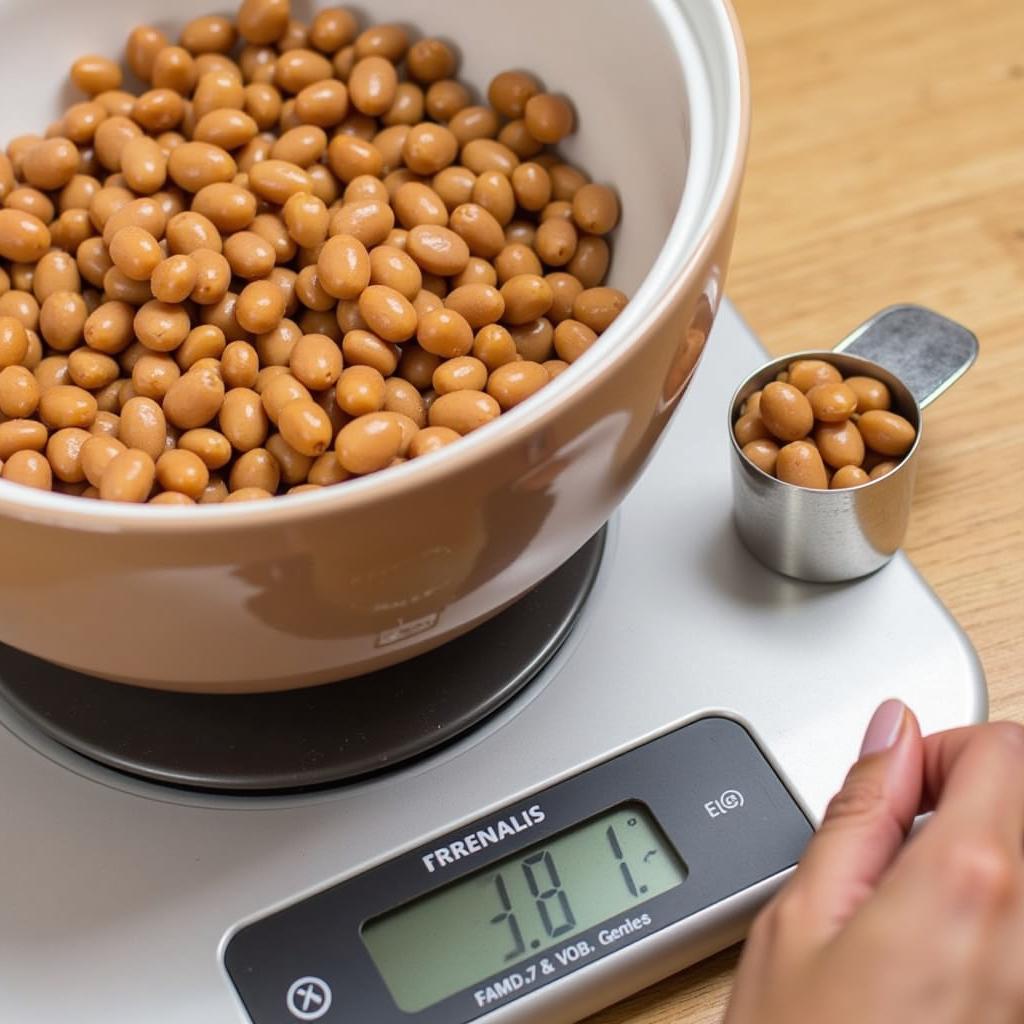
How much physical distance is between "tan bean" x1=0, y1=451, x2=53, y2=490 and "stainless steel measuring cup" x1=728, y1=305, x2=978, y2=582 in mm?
318

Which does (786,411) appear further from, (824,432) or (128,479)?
(128,479)

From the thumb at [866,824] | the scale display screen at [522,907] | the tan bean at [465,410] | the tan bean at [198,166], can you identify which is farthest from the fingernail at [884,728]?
the tan bean at [198,166]

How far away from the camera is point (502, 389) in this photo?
66 centimetres

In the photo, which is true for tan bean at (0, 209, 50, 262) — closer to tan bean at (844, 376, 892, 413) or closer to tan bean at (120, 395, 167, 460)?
tan bean at (120, 395, 167, 460)

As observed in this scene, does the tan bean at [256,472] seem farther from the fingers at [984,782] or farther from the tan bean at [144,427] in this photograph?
the fingers at [984,782]

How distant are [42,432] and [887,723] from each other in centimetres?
39

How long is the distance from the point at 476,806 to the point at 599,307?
240 millimetres

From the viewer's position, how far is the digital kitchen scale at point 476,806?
63cm

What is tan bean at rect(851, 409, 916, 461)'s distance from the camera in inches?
28.0

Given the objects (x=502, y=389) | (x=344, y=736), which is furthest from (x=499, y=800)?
(x=502, y=389)

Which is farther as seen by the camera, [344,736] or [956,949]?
[344,736]

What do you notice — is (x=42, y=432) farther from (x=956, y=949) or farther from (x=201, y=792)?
(x=956, y=949)

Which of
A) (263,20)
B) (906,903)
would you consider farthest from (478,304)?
(906,903)

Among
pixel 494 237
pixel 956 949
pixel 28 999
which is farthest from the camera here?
pixel 494 237
